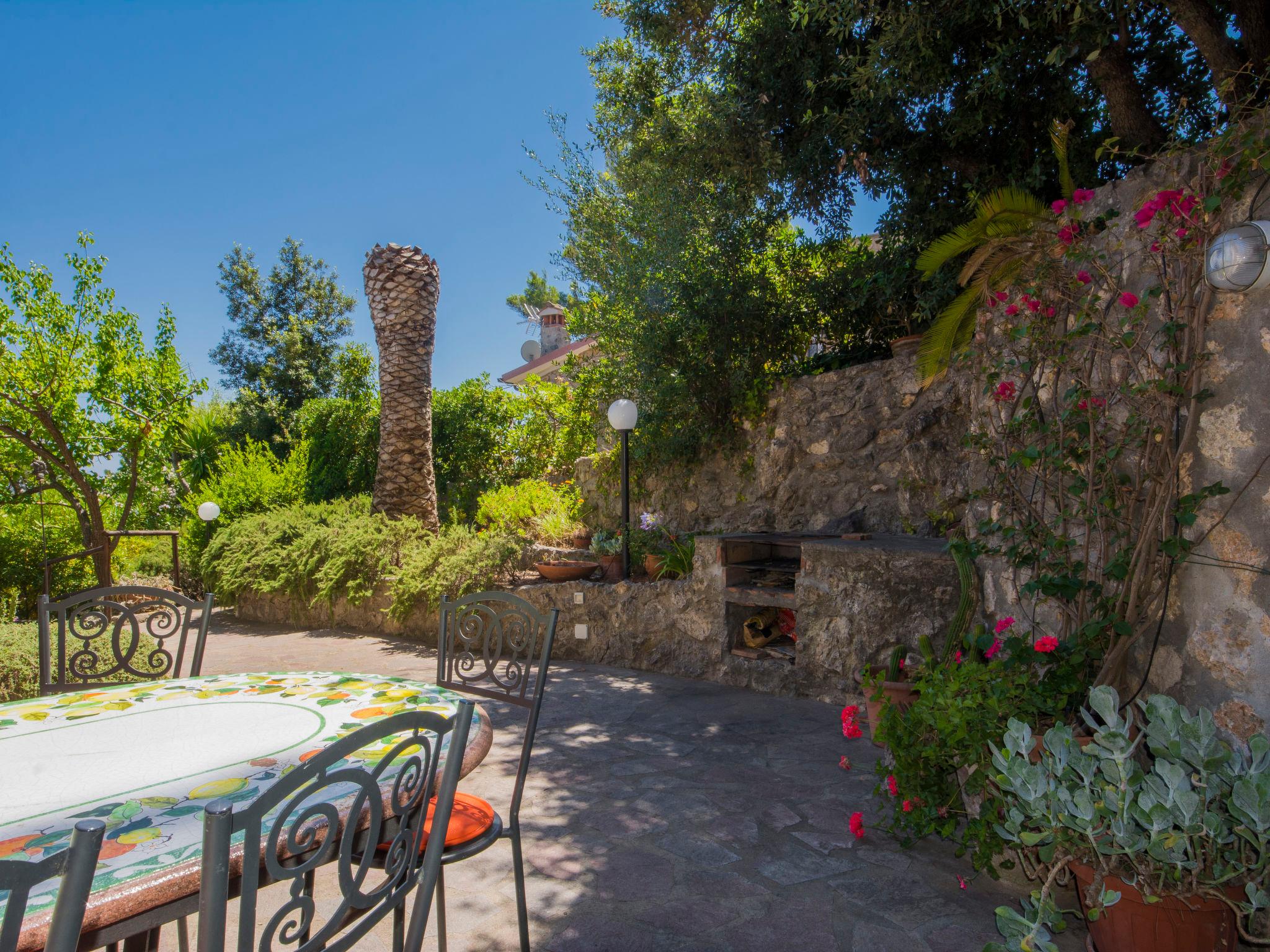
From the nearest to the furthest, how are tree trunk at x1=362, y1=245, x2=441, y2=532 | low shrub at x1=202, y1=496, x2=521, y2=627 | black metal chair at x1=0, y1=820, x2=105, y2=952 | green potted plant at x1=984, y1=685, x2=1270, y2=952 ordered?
black metal chair at x1=0, y1=820, x2=105, y2=952 < green potted plant at x1=984, y1=685, x2=1270, y2=952 < low shrub at x1=202, y1=496, x2=521, y2=627 < tree trunk at x1=362, y1=245, x2=441, y2=532

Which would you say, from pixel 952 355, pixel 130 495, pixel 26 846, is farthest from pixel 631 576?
pixel 130 495

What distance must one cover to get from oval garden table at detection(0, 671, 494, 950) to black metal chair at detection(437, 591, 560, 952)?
29cm

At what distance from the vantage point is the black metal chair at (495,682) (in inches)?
77.6

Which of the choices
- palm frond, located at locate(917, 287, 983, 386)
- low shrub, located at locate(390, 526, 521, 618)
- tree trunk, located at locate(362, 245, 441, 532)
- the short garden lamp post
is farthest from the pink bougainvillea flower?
tree trunk, located at locate(362, 245, 441, 532)

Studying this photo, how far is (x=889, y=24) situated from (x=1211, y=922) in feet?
16.7

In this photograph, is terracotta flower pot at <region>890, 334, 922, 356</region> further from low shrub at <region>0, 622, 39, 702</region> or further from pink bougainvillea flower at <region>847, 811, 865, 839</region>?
low shrub at <region>0, 622, 39, 702</region>

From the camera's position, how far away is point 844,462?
6.35 m

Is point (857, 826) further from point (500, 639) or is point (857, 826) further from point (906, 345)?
point (906, 345)

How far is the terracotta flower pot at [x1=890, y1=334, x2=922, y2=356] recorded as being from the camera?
6.16 m

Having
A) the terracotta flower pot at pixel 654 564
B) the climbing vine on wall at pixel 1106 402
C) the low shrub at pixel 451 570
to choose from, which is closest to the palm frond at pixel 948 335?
the climbing vine on wall at pixel 1106 402

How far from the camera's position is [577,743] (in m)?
4.15

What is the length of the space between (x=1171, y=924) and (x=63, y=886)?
235 cm

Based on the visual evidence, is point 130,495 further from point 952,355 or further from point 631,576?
point 952,355

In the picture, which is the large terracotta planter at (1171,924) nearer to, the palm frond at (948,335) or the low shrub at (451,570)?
the palm frond at (948,335)
